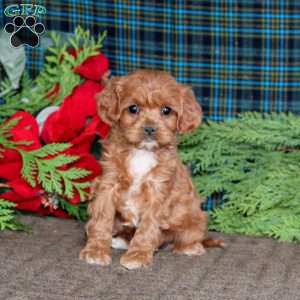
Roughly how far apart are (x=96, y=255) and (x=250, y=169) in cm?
109

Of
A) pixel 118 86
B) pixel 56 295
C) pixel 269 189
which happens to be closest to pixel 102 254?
pixel 56 295

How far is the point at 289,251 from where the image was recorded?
321 centimetres

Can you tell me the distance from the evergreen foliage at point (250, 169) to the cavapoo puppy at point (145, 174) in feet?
1.21

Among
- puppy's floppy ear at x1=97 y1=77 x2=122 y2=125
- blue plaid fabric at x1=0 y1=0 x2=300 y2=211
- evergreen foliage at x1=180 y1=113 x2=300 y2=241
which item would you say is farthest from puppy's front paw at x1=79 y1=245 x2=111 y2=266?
blue plaid fabric at x1=0 y1=0 x2=300 y2=211

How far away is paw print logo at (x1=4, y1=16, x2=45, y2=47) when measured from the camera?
3693 mm

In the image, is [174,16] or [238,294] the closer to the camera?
[238,294]

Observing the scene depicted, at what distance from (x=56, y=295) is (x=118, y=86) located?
3.15ft

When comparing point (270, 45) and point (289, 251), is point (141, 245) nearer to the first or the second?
point (289, 251)

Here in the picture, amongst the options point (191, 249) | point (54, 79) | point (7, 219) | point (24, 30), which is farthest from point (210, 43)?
point (7, 219)

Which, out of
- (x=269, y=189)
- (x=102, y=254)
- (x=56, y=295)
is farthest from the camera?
(x=269, y=189)

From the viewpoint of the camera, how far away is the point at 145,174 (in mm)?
3170

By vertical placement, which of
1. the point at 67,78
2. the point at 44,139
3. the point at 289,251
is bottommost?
the point at 289,251
